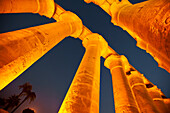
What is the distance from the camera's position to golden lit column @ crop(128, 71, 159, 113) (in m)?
11.6

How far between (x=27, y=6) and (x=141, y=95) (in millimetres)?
15821

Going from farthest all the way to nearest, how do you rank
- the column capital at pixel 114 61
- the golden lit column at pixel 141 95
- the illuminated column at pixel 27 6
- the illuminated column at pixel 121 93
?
the column capital at pixel 114 61, the golden lit column at pixel 141 95, the illuminated column at pixel 121 93, the illuminated column at pixel 27 6

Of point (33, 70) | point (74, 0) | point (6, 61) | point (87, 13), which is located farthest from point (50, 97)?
point (6, 61)

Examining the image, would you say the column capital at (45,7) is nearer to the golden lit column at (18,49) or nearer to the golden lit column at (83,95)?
the golden lit column at (18,49)

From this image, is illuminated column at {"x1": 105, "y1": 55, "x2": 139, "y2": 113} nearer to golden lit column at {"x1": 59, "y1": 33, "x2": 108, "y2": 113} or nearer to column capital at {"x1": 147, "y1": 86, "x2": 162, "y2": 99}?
golden lit column at {"x1": 59, "y1": 33, "x2": 108, "y2": 113}

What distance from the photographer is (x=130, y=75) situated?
57.8ft

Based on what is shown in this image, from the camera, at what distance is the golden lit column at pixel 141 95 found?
11563 millimetres

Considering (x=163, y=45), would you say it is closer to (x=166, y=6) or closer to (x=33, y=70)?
(x=166, y=6)

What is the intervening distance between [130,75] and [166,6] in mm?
15731

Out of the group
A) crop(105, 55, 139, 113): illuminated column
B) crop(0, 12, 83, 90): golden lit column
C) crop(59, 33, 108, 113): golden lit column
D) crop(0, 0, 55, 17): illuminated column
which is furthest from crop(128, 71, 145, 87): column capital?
crop(0, 0, 55, 17): illuminated column

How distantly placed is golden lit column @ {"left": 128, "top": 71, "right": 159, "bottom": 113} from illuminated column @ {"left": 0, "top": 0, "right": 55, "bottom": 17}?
49.6ft

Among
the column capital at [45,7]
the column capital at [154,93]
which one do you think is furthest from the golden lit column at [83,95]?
the column capital at [154,93]

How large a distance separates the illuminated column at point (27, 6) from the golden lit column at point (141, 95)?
15.1 meters

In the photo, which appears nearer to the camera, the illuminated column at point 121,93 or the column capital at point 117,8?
the illuminated column at point 121,93
